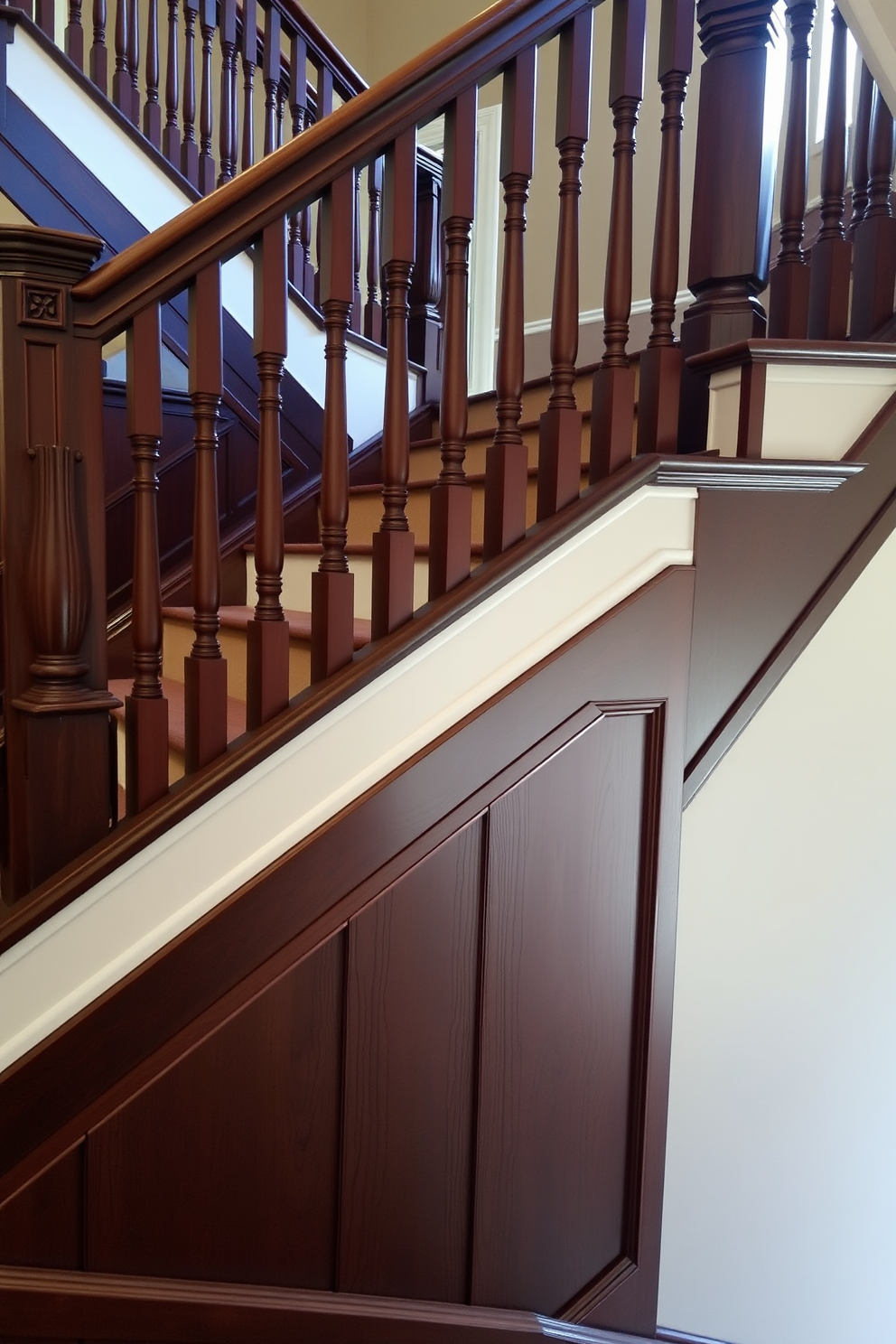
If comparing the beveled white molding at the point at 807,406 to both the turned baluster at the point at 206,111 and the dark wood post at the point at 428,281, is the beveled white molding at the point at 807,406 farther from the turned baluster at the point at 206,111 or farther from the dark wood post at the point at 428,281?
the turned baluster at the point at 206,111

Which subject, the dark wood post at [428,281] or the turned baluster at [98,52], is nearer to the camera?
the turned baluster at [98,52]

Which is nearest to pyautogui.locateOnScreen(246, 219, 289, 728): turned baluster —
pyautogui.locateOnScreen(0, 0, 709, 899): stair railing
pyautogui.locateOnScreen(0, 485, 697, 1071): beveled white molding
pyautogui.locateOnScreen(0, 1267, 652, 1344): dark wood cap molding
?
pyautogui.locateOnScreen(0, 0, 709, 899): stair railing

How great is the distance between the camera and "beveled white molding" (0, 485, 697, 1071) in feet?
4.20

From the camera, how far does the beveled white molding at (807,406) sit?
1.54m

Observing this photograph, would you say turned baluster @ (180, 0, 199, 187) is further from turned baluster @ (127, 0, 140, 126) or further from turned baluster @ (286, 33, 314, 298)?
turned baluster @ (286, 33, 314, 298)

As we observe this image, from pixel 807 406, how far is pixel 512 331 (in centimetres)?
53

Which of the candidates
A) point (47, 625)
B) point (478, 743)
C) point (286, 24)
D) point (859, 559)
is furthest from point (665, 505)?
point (286, 24)

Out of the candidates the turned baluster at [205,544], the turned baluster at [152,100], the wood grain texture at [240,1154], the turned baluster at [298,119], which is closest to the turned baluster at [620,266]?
the turned baluster at [205,544]

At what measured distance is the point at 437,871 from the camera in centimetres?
143

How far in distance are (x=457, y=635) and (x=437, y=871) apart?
14.4 inches

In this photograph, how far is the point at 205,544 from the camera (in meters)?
1.32

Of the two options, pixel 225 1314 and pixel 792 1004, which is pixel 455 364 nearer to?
pixel 792 1004

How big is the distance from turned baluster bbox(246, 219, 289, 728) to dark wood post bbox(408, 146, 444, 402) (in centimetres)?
180

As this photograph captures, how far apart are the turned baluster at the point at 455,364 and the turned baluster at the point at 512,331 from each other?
2.0 inches
